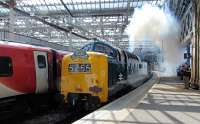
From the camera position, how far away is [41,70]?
58.9 ft

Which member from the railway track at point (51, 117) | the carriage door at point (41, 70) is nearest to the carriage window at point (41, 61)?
the carriage door at point (41, 70)

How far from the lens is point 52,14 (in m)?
49.8

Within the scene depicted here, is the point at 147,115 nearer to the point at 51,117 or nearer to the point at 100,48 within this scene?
the point at 51,117

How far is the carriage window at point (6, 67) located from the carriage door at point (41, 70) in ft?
6.40

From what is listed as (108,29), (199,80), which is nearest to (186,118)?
(199,80)

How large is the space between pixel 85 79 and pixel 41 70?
74.9 inches

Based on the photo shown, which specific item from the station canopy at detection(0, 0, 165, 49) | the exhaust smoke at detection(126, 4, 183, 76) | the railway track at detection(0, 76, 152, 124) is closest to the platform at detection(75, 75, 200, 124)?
the railway track at detection(0, 76, 152, 124)

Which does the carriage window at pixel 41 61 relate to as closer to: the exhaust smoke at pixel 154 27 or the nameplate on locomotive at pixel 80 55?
the nameplate on locomotive at pixel 80 55

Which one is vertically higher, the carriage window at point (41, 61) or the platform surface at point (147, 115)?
the carriage window at point (41, 61)

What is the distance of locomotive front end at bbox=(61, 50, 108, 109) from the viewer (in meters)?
17.4

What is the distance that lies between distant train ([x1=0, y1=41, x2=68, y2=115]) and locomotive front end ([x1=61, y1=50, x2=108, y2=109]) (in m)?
0.97

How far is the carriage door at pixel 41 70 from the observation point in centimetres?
1758

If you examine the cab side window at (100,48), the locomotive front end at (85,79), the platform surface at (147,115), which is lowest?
the platform surface at (147,115)

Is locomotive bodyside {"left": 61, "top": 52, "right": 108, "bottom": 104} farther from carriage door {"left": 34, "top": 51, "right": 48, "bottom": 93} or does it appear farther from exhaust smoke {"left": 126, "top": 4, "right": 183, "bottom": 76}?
exhaust smoke {"left": 126, "top": 4, "right": 183, "bottom": 76}
